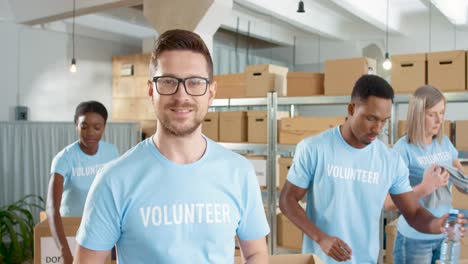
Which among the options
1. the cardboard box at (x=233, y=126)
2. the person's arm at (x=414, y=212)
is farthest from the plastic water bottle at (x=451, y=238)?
the cardboard box at (x=233, y=126)

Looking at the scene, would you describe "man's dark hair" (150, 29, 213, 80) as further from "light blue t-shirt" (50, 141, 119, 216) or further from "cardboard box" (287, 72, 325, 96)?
"cardboard box" (287, 72, 325, 96)

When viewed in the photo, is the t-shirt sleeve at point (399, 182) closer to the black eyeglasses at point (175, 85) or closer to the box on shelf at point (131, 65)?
the black eyeglasses at point (175, 85)

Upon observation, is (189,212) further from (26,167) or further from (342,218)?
(26,167)

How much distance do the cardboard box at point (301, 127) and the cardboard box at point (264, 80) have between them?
1.06 ft

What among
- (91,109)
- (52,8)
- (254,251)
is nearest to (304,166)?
(254,251)

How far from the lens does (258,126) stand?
454 cm

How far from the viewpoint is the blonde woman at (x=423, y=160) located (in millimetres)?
2393

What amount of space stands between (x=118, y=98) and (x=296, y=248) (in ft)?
14.4

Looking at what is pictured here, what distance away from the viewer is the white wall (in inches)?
246

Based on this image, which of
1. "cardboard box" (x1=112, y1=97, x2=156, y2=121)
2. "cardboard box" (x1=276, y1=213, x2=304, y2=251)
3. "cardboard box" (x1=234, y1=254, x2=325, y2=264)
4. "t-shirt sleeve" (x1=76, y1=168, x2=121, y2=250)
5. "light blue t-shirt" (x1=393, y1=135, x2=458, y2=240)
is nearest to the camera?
"t-shirt sleeve" (x1=76, y1=168, x2=121, y2=250)

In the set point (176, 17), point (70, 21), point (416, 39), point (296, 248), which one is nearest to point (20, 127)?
point (70, 21)

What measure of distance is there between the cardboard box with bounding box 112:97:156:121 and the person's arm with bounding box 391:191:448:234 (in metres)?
5.31

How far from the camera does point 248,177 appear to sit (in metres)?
1.34

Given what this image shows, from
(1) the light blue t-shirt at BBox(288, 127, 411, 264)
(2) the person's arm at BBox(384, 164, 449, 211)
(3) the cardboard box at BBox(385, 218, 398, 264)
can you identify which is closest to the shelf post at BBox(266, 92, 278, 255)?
(3) the cardboard box at BBox(385, 218, 398, 264)
